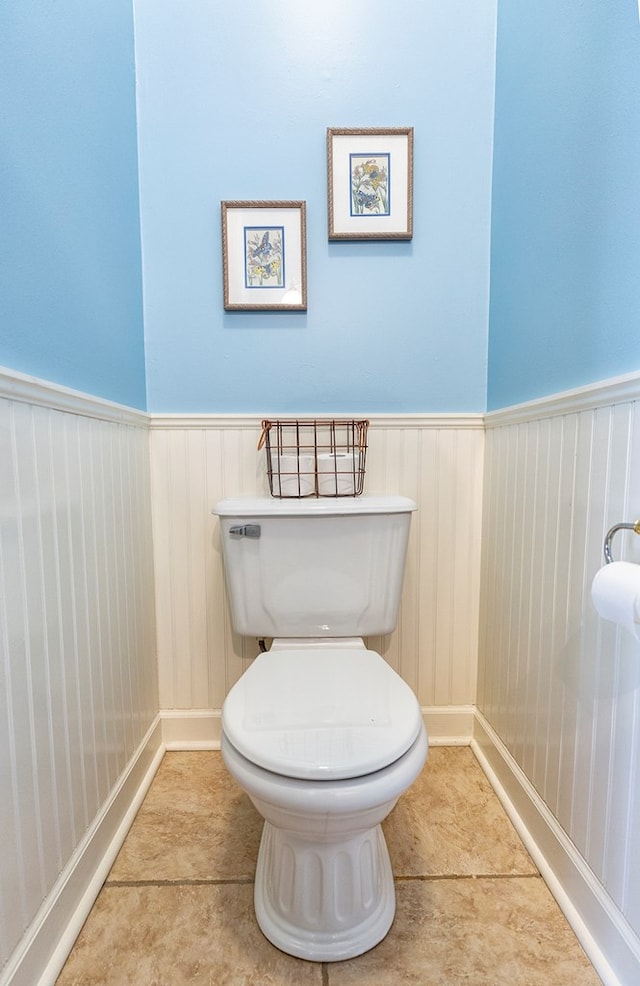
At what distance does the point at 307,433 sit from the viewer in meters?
1.43

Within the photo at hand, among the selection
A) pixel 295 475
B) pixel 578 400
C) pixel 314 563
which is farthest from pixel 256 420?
pixel 578 400

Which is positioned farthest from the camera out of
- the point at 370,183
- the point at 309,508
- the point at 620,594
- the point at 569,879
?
the point at 370,183

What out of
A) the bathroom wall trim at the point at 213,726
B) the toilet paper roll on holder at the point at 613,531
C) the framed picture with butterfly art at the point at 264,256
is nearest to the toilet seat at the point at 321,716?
the toilet paper roll on holder at the point at 613,531

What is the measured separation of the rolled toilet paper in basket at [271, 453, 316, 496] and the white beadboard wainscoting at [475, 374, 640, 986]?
52cm

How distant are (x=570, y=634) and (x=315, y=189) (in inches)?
50.7

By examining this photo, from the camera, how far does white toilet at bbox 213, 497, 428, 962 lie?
783 millimetres

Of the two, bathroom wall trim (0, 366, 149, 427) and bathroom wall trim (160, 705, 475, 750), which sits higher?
bathroom wall trim (0, 366, 149, 427)

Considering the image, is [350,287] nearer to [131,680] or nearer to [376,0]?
[376,0]

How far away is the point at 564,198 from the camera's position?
3.35 feet

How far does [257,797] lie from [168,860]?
518mm

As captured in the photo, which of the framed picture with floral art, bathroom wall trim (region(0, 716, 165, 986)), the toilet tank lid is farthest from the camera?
the framed picture with floral art

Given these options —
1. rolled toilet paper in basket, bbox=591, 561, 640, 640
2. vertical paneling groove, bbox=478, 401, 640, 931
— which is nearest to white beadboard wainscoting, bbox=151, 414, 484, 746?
vertical paneling groove, bbox=478, 401, 640, 931

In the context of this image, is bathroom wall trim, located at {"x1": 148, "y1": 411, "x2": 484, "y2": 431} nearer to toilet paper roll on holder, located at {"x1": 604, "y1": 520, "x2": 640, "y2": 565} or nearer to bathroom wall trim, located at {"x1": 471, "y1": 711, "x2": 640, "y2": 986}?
toilet paper roll on holder, located at {"x1": 604, "y1": 520, "x2": 640, "y2": 565}

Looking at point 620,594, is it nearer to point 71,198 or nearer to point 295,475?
point 295,475
